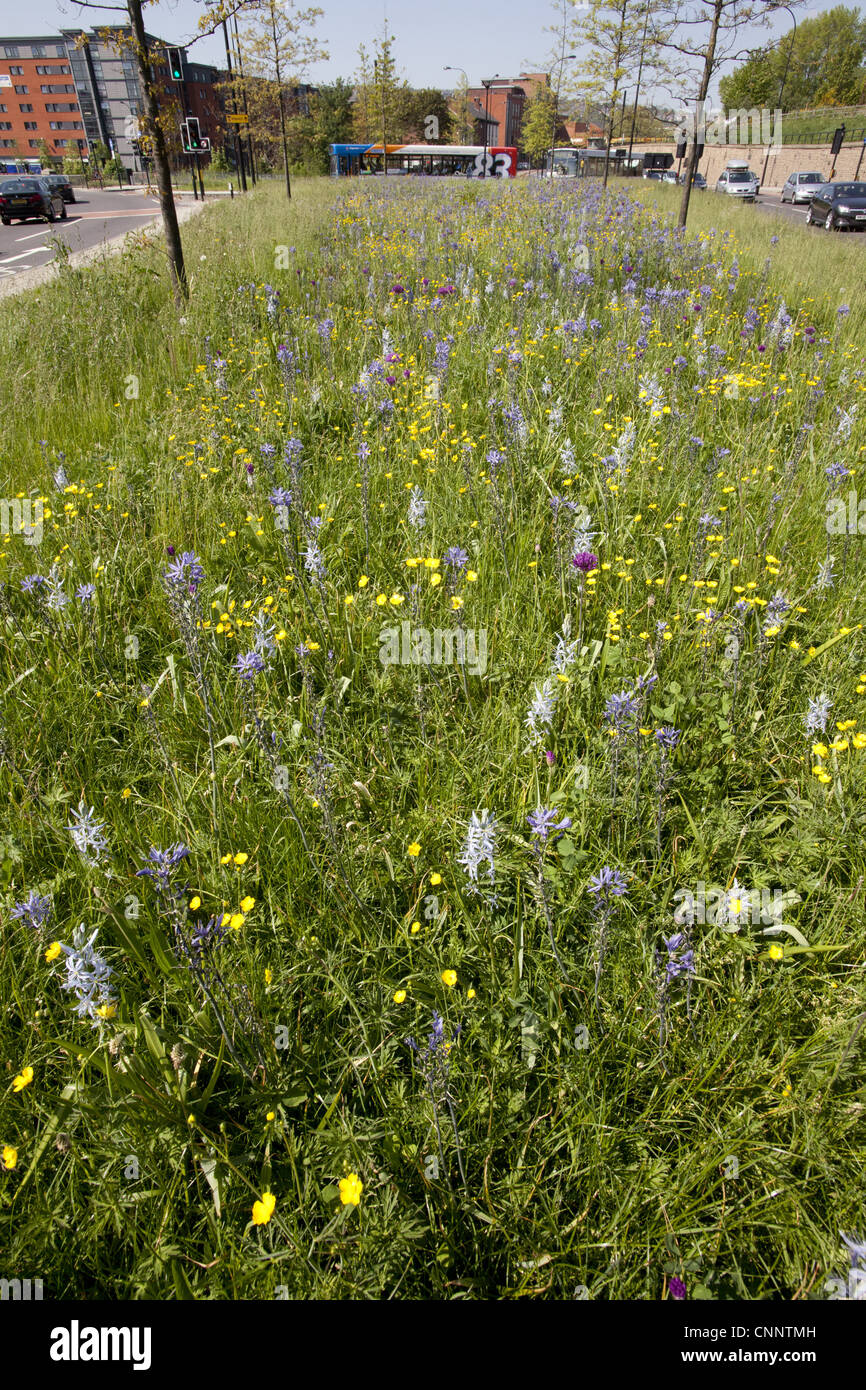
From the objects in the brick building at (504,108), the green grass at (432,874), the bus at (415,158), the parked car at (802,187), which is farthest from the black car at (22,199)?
the brick building at (504,108)

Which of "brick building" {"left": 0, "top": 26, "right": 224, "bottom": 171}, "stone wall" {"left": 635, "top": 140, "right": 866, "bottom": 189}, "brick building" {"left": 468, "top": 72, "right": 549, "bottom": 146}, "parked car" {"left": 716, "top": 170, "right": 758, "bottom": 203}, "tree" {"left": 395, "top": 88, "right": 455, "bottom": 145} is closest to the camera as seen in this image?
"parked car" {"left": 716, "top": 170, "right": 758, "bottom": 203}

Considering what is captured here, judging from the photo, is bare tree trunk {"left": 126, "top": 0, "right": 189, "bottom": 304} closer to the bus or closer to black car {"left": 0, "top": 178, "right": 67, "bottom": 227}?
black car {"left": 0, "top": 178, "right": 67, "bottom": 227}

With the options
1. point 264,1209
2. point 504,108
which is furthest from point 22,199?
point 504,108

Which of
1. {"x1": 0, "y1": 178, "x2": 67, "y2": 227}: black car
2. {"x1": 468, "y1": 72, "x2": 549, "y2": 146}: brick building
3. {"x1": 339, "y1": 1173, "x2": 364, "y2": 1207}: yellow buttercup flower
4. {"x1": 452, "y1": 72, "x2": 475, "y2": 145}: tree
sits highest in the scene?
{"x1": 468, "y1": 72, "x2": 549, "y2": 146}: brick building

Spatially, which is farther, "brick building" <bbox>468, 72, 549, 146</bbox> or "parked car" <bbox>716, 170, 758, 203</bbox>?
"brick building" <bbox>468, 72, 549, 146</bbox>

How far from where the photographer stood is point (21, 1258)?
1.33 metres

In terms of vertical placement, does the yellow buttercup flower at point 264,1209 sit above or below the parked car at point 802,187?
below

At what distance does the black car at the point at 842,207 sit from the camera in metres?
21.5

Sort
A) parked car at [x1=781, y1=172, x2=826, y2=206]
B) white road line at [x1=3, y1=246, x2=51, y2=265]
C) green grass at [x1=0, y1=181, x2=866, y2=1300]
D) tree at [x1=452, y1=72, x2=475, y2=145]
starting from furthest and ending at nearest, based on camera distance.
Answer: tree at [x1=452, y1=72, x2=475, y2=145]
parked car at [x1=781, y1=172, x2=826, y2=206]
white road line at [x1=3, y1=246, x2=51, y2=265]
green grass at [x1=0, y1=181, x2=866, y2=1300]

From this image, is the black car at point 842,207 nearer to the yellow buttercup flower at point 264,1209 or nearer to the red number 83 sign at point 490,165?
the red number 83 sign at point 490,165

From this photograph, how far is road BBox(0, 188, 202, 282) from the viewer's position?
45.6 ft

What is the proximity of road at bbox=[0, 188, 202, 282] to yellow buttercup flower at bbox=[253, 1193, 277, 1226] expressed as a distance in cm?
832

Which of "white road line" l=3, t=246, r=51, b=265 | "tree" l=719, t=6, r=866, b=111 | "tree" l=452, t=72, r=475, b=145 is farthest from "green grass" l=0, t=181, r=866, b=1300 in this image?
"tree" l=719, t=6, r=866, b=111

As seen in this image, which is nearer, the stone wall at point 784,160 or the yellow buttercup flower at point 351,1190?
the yellow buttercup flower at point 351,1190
